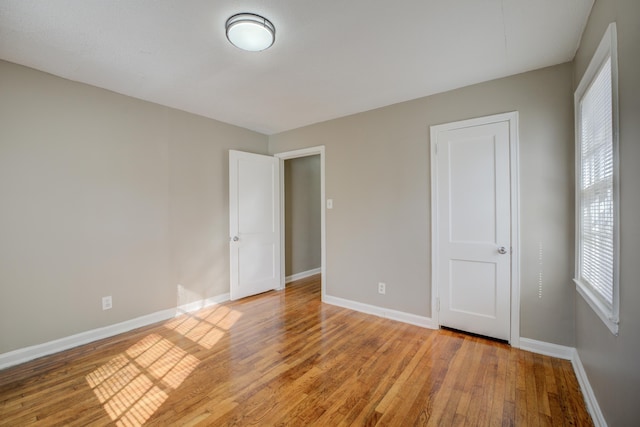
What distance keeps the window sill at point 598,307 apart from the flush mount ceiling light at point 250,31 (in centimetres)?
256

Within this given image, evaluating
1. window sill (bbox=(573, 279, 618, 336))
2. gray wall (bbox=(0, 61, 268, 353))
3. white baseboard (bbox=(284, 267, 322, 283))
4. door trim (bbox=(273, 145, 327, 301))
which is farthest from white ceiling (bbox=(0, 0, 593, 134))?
white baseboard (bbox=(284, 267, 322, 283))

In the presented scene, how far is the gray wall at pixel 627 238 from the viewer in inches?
46.8

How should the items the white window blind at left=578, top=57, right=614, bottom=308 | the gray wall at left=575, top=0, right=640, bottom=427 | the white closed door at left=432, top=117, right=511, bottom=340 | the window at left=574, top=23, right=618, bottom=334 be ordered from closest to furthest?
the gray wall at left=575, top=0, right=640, bottom=427
the window at left=574, top=23, right=618, bottom=334
the white window blind at left=578, top=57, right=614, bottom=308
the white closed door at left=432, top=117, right=511, bottom=340

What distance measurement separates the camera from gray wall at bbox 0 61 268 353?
239 cm

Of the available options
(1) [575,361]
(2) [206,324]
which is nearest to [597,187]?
(1) [575,361]

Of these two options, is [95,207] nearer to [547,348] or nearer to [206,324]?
[206,324]

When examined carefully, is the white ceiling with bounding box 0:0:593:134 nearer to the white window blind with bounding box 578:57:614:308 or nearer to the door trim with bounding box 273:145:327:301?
the white window blind with bounding box 578:57:614:308

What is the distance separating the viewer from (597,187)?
1794mm

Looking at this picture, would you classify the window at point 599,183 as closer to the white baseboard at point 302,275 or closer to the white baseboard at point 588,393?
the white baseboard at point 588,393

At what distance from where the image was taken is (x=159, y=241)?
3.29 m

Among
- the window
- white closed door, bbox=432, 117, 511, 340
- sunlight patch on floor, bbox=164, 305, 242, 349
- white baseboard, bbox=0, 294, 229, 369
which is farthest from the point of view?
sunlight patch on floor, bbox=164, 305, 242, 349

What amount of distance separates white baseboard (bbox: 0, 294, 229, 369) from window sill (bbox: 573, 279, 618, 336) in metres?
3.78

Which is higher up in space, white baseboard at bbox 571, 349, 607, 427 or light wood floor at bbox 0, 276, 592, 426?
white baseboard at bbox 571, 349, 607, 427

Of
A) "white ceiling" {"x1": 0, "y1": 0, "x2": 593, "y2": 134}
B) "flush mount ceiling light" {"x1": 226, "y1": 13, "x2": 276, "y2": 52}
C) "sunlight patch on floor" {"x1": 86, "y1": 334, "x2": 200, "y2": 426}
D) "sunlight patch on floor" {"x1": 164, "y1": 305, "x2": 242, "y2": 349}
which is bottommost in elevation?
"sunlight patch on floor" {"x1": 86, "y1": 334, "x2": 200, "y2": 426}
